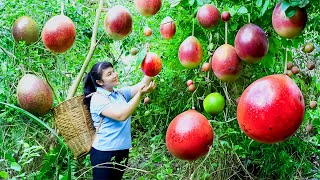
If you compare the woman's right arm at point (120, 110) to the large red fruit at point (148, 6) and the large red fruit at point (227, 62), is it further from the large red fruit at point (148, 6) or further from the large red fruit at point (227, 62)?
the large red fruit at point (227, 62)

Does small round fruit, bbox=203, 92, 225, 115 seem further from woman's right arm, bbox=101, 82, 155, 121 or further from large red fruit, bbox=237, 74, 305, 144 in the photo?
woman's right arm, bbox=101, 82, 155, 121

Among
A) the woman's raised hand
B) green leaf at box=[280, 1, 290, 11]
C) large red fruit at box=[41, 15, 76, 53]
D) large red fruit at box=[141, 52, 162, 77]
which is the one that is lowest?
the woman's raised hand

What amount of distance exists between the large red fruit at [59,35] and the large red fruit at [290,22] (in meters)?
0.85

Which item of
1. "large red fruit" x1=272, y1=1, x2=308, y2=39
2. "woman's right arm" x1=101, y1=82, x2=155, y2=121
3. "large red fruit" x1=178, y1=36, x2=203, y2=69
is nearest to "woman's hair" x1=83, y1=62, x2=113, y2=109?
"woman's right arm" x1=101, y1=82, x2=155, y2=121

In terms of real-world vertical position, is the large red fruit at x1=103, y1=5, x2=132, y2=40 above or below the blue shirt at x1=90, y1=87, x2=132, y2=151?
above

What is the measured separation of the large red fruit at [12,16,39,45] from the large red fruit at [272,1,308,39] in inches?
66.6

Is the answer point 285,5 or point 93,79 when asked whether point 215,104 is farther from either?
point 93,79

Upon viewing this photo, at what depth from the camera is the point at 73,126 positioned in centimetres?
226

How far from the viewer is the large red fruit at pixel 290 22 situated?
2.49ft

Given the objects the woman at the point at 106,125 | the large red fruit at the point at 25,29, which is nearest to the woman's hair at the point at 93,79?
the woman at the point at 106,125

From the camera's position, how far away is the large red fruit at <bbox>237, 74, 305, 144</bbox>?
2.15ft

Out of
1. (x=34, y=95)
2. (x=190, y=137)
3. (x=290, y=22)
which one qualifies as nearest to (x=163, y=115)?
(x=34, y=95)

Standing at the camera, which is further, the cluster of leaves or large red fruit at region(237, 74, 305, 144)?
the cluster of leaves

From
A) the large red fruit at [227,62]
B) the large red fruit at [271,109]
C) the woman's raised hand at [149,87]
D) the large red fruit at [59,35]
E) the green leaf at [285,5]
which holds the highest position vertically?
the green leaf at [285,5]
